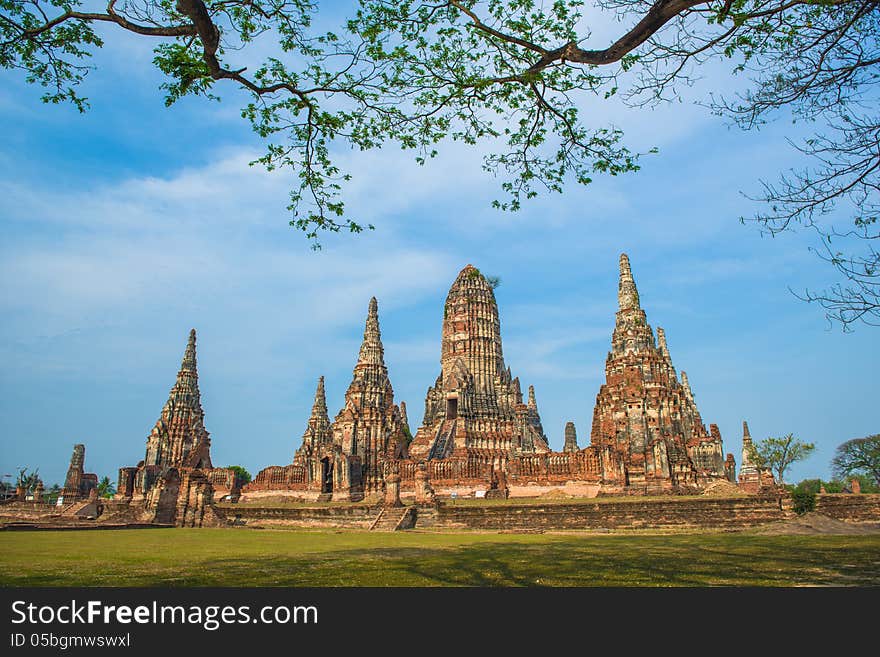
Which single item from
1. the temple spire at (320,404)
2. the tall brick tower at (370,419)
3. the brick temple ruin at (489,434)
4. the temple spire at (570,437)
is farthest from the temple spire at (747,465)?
the temple spire at (320,404)

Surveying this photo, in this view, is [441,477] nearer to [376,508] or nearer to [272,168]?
[376,508]

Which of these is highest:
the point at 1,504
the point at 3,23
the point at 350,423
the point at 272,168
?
the point at 3,23

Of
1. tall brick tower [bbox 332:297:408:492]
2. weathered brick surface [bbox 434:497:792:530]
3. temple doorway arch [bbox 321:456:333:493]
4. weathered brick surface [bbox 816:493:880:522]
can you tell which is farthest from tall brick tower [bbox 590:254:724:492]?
temple doorway arch [bbox 321:456:333:493]

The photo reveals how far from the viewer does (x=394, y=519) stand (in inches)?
886

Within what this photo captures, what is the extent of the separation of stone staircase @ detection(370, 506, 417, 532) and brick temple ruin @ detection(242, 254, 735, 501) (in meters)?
0.74

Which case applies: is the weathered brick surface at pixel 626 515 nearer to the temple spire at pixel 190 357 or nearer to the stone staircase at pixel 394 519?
the stone staircase at pixel 394 519

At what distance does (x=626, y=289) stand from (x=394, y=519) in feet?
63.7

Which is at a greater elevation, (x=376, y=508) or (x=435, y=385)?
(x=435, y=385)

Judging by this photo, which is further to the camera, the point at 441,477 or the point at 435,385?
the point at 435,385

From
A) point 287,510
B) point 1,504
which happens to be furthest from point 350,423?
point 1,504

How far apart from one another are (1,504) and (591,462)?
39123 millimetres

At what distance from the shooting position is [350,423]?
4344cm

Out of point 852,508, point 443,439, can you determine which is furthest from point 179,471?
point 852,508

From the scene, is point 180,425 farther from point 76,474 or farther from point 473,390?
point 473,390
